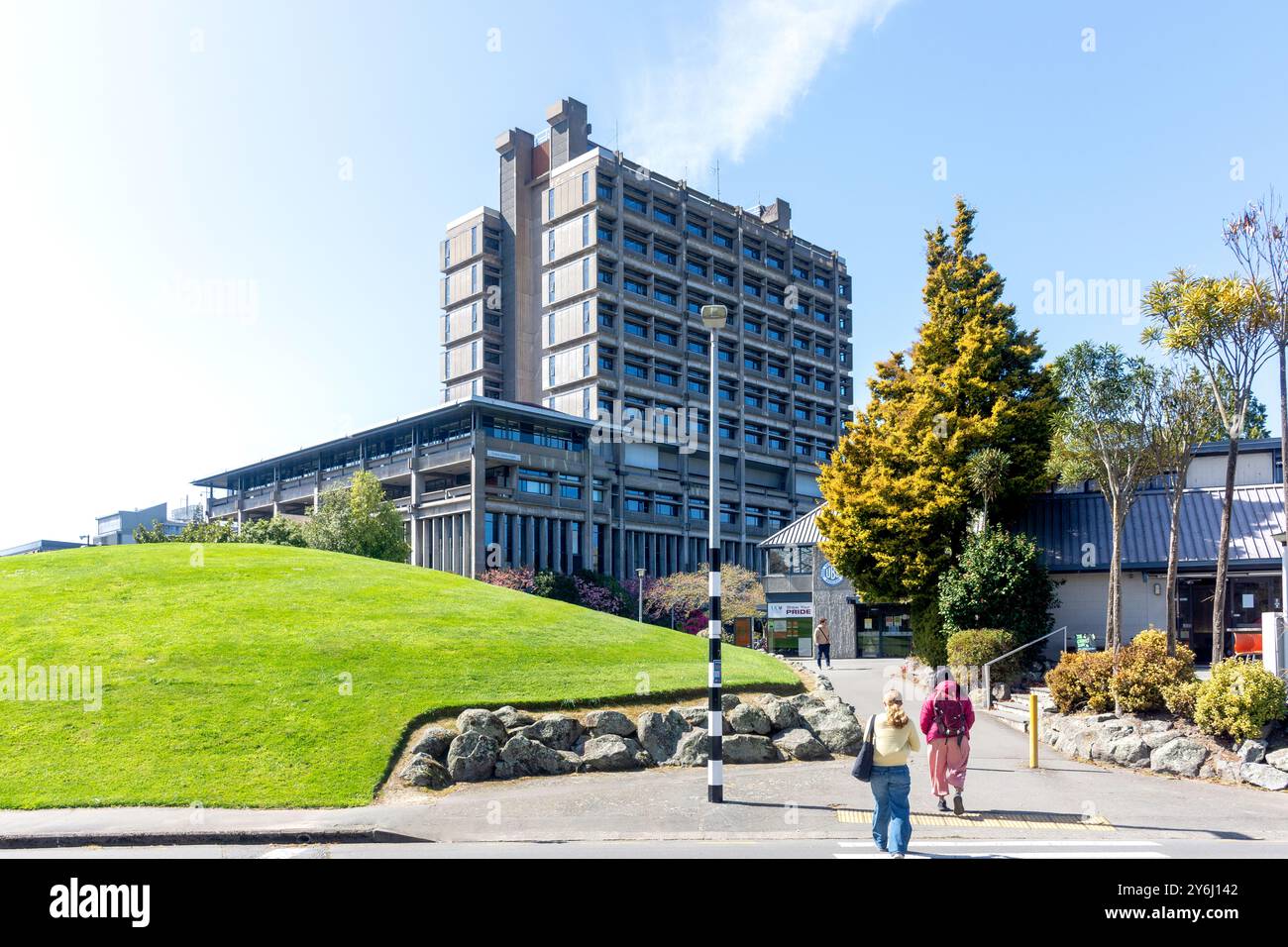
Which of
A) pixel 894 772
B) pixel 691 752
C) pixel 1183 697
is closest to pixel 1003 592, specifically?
pixel 1183 697

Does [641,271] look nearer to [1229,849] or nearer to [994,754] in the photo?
[994,754]

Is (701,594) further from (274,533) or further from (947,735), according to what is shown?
(947,735)

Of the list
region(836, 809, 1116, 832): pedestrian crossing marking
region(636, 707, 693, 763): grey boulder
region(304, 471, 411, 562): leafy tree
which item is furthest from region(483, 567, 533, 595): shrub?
region(836, 809, 1116, 832): pedestrian crossing marking

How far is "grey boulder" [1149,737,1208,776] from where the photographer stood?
15.0 m

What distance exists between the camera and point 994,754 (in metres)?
17.2

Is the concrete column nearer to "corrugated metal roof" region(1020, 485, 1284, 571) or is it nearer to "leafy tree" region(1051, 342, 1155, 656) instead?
"corrugated metal roof" region(1020, 485, 1284, 571)

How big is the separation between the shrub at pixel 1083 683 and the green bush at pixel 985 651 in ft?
15.0

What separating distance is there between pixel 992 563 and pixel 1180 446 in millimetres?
6160

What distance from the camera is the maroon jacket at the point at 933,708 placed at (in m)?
12.5

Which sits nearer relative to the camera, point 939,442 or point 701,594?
point 939,442

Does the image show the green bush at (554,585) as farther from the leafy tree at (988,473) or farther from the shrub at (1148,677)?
the shrub at (1148,677)

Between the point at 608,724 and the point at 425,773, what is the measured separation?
3.42 m

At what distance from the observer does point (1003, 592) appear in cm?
2666

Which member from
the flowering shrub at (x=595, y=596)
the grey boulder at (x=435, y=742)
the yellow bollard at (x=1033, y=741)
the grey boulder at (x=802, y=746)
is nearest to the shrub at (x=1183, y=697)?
the yellow bollard at (x=1033, y=741)
